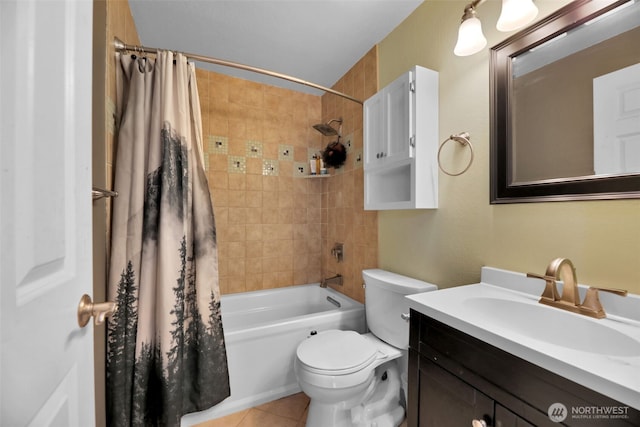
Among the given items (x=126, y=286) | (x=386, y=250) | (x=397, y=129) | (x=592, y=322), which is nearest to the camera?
(x=592, y=322)

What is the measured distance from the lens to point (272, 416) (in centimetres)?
155

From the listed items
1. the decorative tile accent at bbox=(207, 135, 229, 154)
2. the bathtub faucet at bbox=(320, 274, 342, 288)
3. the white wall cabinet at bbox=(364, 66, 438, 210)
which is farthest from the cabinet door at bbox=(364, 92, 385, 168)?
the decorative tile accent at bbox=(207, 135, 229, 154)

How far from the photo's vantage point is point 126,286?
1.23 meters

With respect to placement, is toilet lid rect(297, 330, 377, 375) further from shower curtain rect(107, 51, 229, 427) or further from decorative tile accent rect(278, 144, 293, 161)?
decorative tile accent rect(278, 144, 293, 161)

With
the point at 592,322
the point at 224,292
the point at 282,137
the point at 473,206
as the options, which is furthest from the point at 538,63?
the point at 224,292

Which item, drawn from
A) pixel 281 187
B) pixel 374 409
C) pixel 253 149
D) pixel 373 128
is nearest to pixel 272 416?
pixel 374 409

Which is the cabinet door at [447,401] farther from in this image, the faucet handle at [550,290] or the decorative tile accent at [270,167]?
the decorative tile accent at [270,167]

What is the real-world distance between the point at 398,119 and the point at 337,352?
1.34m

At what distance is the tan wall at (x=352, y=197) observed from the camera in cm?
198

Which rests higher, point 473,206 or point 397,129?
point 397,129

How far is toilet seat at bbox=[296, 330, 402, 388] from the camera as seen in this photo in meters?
1.22

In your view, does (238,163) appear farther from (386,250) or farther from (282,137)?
(386,250)

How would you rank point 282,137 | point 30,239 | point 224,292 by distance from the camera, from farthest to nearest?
point 282,137 → point 224,292 → point 30,239

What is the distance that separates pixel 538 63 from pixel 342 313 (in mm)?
1729
